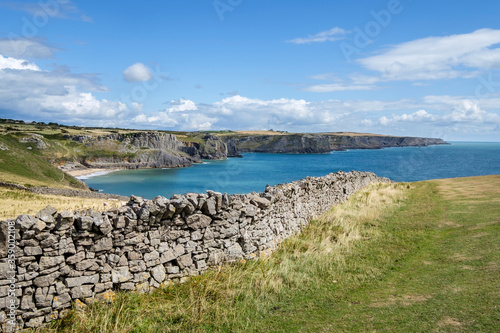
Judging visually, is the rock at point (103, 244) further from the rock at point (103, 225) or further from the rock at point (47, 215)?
the rock at point (47, 215)

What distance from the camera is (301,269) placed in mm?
9961

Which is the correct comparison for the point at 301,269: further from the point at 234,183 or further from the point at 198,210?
the point at 234,183

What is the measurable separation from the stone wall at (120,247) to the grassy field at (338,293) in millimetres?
416

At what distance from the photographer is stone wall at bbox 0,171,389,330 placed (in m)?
6.69

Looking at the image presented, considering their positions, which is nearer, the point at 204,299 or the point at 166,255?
the point at 204,299

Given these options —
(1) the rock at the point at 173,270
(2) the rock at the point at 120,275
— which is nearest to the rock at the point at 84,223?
(2) the rock at the point at 120,275

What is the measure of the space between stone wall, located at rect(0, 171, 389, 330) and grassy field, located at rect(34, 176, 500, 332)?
42 centimetres

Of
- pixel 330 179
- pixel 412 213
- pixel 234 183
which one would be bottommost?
pixel 234 183

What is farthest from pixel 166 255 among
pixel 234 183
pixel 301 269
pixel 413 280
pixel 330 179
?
pixel 234 183

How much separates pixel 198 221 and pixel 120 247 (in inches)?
84.3

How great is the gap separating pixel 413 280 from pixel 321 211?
894 cm

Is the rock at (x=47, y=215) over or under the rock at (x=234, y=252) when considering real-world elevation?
over

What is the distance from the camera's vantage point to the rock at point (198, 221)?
9.03 m

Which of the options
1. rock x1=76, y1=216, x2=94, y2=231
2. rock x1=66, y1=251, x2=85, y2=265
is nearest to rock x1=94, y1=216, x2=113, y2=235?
rock x1=76, y1=216, x2=94, y2=231
